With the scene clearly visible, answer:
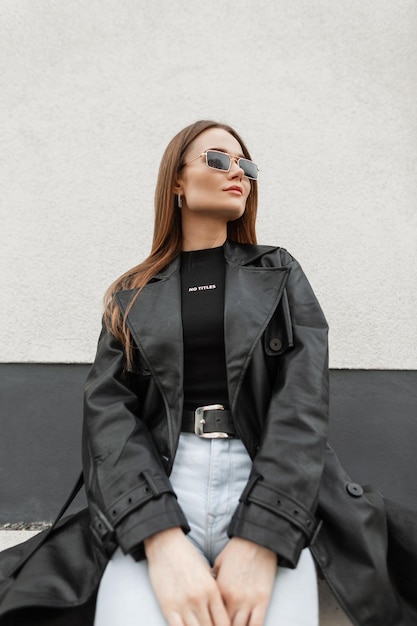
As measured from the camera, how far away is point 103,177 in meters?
2.76

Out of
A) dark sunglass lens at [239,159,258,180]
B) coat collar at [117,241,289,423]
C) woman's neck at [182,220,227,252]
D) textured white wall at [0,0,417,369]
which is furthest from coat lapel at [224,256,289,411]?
textured white wall at [0,0,417,369]

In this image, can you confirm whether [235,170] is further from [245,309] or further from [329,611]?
[329,611]

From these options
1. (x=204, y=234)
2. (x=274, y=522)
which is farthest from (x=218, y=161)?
(x=274, y=522)

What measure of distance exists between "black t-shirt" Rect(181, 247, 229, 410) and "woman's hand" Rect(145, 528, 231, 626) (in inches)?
18.4

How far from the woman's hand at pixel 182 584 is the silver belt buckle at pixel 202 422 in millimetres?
345

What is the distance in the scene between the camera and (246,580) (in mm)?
1117

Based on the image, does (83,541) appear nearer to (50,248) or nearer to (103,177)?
(50,248)

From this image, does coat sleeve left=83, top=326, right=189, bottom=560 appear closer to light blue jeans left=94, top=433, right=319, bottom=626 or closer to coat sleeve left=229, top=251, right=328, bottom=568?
light blue jeans left=94, top=433, right=319, bottom=626

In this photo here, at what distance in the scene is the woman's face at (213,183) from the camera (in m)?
1.71

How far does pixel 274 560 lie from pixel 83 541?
679mm

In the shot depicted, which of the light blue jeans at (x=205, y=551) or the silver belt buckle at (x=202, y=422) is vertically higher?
the silver belt buckle at (x=202, y=422)

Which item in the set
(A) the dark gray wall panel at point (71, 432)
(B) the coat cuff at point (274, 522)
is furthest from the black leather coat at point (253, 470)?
(A) the dark gray wall panel at point (71, 432)

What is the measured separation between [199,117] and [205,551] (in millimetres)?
2425

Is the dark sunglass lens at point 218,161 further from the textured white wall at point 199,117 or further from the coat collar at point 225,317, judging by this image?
the textured white wall at point 199,117
